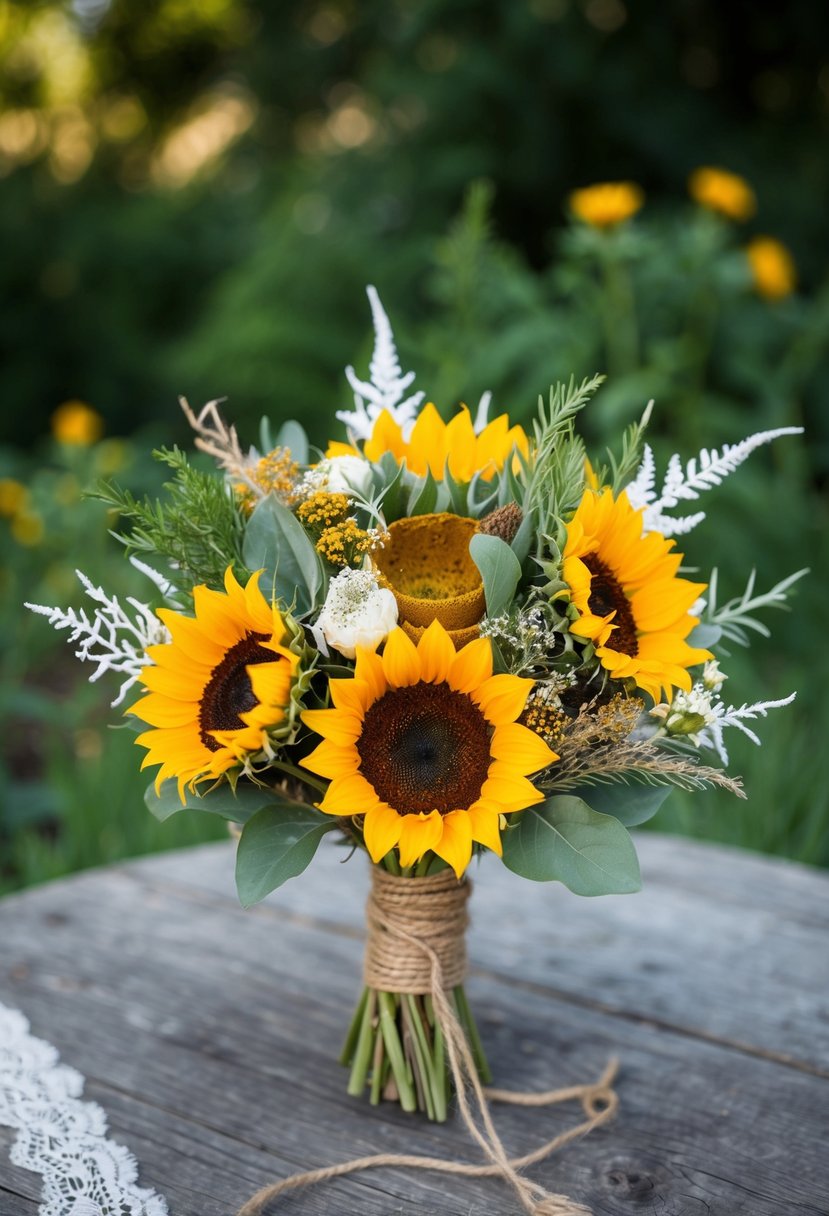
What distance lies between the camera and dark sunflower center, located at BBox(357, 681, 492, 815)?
3.33 ft

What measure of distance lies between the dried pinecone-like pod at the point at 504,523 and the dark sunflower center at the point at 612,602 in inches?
2.8

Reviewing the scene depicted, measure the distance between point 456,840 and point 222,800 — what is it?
24 cm

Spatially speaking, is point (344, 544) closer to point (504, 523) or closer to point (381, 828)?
point (504, 523)

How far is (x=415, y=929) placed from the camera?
47.1 inches

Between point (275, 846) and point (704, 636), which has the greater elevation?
point (704, 636)

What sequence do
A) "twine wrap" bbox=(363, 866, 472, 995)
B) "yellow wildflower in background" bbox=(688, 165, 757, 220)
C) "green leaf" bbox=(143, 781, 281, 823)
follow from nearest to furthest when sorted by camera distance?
1. "green leaf" bbox=(143, 781, 281, 823)
2. "twine wrap" bbox=(363, 866, 472, 995)
3. "yellow wildflower in background" bbox=(688, 165, 757, 220)

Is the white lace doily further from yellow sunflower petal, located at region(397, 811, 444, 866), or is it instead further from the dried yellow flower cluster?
the dried yellow flower cluster

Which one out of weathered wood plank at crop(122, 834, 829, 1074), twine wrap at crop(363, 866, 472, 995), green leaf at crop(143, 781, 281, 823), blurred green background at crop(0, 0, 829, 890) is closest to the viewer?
green leaf at crop(143, 781, 281, 823)

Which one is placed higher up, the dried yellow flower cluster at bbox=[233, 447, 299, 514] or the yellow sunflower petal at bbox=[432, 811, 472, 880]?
the dried yellow flower cluster at bbox=[233, 447, 299, 514]

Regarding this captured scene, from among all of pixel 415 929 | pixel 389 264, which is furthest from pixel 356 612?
pixel 389 264

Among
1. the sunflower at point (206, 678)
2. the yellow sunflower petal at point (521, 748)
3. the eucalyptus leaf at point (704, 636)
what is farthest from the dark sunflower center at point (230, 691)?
the eucalyptus leaf at point (704, 636)

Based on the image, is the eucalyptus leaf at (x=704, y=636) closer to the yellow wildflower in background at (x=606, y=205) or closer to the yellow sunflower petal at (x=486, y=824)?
the yellow sunflower petal at (x=486, y=824)

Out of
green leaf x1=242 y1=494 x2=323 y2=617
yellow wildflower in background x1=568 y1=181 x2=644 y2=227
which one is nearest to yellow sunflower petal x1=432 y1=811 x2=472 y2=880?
green leaf x1=242 y1=494 x2=323 y2=617

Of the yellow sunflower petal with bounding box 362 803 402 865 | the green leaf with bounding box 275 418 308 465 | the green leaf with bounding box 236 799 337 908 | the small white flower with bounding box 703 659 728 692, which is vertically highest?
the green leaf with bounding box 275 418 308 465
